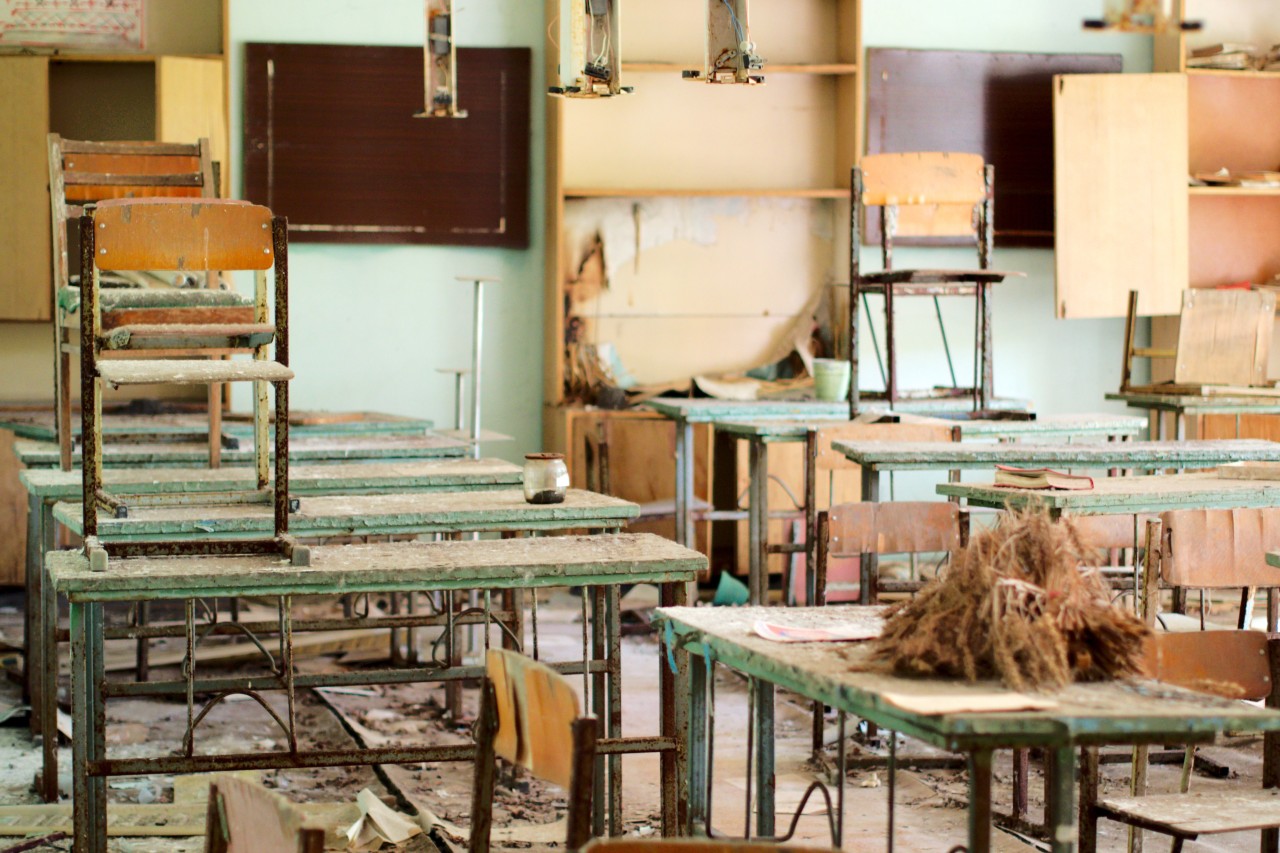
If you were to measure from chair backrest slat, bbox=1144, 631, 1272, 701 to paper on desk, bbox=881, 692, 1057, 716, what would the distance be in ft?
2.51

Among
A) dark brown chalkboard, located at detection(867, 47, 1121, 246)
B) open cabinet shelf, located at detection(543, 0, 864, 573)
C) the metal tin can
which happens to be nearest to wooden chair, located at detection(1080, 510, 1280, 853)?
the metal tin can

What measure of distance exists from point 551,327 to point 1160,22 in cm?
469

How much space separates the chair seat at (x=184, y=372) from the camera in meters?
3.04

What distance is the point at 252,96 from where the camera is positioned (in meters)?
6.90

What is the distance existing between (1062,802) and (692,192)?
5.38 m

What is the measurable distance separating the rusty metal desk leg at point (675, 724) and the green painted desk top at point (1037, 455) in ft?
4.87

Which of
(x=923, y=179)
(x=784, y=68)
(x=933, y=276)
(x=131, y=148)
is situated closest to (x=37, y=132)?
(x=131, y=148)

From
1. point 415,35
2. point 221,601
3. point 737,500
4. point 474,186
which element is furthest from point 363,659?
point 415,35

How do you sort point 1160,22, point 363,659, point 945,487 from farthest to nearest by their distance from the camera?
point 363,659 → point 945,487 → point 1160,22

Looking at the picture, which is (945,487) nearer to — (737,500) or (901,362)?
(737,500)

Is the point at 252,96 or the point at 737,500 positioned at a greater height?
the point at 252,96

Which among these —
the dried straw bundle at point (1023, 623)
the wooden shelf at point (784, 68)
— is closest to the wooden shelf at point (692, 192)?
the wooden shelf at point (784, 68)

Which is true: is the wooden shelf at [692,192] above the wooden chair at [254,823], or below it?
above

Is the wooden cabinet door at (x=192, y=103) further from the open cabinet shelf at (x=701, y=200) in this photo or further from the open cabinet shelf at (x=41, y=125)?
the open cabinet shelf at (x=701, y=200)
